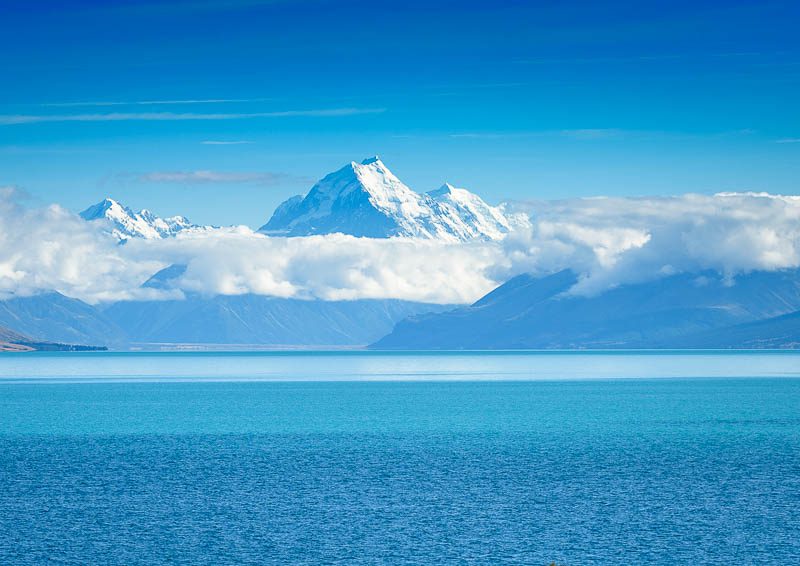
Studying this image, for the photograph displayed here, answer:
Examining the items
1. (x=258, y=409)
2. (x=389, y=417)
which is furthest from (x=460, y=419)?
(x=258, y=409)

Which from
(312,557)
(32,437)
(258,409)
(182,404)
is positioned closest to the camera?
(312,557)

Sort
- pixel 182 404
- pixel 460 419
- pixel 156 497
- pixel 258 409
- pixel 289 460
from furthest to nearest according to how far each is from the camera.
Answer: pixel 182 404 < pixel 258 409 < pixel 460 419 < pixel 289 460 < pixel 156 497

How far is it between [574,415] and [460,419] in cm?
1788

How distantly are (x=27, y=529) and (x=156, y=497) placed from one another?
13.1m

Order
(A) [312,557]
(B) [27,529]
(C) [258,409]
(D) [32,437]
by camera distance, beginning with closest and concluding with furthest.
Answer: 1. (A) [312,557]
2. (B) [27,529]
3. (D) [32,437]
4. (C) [258,409]

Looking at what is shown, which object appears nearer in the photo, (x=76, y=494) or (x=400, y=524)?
(x=400, y=524)

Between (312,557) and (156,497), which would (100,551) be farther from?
(156,497)

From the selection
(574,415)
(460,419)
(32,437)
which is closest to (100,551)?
(32,437)

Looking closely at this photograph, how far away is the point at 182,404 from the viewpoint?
190 metres

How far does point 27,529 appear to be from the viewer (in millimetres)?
66812

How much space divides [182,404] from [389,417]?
47.7 metres

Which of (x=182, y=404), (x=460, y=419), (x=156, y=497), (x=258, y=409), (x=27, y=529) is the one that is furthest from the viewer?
(x=182, y=404)

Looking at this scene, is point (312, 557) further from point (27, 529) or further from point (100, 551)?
point (27, 529)

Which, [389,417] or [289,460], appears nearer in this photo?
[289,460]
